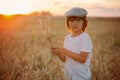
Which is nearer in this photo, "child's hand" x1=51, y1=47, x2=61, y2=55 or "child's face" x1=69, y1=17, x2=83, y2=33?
"child's hand" x1=51, y1=47, x2=61, y2=55

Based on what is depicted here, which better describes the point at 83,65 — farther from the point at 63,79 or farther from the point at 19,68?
the point at 19,68

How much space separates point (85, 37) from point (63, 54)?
235 millimetres

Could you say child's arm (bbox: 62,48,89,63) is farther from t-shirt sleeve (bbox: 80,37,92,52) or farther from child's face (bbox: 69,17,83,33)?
child's face (bbox: 69,17,83,33)

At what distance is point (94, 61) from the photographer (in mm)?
4602

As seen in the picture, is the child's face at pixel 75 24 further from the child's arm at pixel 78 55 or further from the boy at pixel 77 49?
the child's arm at pixel 78 55

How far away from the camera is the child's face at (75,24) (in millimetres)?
3400

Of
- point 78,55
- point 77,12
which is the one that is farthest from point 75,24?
point 78,55

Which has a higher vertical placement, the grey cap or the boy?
the grey cap

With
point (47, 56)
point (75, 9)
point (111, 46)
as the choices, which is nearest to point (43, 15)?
point (75, 9)

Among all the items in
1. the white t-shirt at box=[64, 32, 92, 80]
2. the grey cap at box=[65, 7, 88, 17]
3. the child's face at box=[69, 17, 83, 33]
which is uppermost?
the grey cap at box=[65, 7, 88, 17]

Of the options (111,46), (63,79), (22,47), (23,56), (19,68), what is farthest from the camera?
(111,46)

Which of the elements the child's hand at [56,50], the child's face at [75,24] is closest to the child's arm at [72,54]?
the child's hand at [56,50]

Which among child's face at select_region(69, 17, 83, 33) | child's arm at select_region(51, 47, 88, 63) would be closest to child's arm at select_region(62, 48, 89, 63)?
child's arm at select_region(51, 47, 88, 63)

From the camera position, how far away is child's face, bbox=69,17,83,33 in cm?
340
